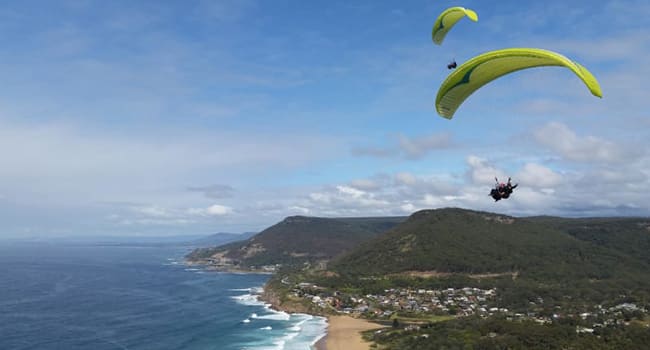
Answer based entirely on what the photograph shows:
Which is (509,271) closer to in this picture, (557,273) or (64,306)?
(557,273)

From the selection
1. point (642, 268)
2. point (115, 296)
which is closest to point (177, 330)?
point (115, 296)

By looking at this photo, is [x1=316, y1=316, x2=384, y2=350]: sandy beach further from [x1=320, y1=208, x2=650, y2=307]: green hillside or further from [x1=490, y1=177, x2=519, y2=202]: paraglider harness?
[x1=490, y1=177, x2=519, y2=202]: paraglider harness

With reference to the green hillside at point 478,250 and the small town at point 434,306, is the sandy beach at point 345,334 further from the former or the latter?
the green hillside at point 478,250

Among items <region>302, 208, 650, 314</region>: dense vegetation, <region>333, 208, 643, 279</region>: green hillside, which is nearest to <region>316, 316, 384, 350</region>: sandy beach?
<region>302, 208, 650, 314</region>: dense vegetation

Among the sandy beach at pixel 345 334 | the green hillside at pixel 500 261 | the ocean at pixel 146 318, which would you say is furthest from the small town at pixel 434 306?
the ocean at pixel 146 318

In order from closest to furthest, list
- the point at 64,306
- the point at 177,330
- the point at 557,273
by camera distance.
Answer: the point at 177,330 → the point at 64,306 → the point at 557,273

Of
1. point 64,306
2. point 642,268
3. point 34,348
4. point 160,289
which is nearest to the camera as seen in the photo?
point 34,348
